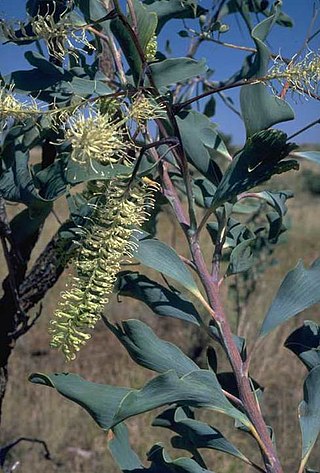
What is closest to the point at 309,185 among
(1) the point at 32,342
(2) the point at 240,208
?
(1) the point at 32,342

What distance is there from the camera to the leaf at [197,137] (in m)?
0.86

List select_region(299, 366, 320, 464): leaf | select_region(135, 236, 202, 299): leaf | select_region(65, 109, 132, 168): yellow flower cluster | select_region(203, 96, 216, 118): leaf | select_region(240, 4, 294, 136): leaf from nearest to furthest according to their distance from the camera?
select_region(65, 109, 132, 168): yellow flower cluster, select_region(240, 4, 294, 136): leaf, select_region(135, 236, 202, 299): leaf, select_region(299, 366, 320, 464): leaf, select_region(203, 96, 216, 118): leaf

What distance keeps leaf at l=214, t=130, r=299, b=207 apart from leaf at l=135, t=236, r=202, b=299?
98mm

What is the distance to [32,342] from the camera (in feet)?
14.9

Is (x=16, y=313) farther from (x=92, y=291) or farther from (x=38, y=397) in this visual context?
(x=38, y=397)

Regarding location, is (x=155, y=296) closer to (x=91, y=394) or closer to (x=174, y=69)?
(x=91, y=394)

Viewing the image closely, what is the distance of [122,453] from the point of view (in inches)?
38.2

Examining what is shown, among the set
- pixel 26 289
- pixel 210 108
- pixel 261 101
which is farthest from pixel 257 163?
pixel 210 108

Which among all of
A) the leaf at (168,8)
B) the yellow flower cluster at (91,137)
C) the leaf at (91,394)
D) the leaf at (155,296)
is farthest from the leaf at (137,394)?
the leaf at (168,8)

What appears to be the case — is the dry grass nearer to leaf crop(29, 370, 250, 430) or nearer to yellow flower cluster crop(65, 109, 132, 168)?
leaf crop(29, 370, 250, 430)

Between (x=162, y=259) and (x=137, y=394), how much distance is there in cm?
20

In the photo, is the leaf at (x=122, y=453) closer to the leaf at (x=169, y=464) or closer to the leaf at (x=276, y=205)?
the leaf at (x=169, y=464)

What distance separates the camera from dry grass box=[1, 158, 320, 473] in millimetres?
3176

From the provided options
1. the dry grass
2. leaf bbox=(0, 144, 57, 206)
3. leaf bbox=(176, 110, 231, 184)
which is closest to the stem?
leaf bbox=(176, 110, 231, 184)
